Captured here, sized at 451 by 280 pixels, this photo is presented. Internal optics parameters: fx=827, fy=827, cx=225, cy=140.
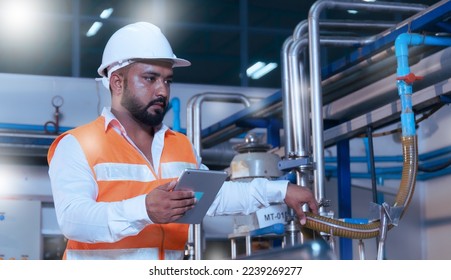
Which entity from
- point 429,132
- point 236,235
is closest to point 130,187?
point 236,235

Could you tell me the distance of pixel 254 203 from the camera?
1995 mm

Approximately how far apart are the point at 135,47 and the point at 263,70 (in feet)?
18.7

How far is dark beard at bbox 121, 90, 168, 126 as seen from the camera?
1929 mm

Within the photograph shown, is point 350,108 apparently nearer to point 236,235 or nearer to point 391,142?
point 236,235

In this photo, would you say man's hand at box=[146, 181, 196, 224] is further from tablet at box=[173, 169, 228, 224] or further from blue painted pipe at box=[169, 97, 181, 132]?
blue painted pipe at box=[169, 97, 181, 132]

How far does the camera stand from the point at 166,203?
1621 millimetres

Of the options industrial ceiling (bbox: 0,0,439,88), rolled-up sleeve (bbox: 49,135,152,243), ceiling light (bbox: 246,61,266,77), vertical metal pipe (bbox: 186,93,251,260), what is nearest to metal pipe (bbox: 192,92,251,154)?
vertical metal pipe (bbox: 186,93,251,260)

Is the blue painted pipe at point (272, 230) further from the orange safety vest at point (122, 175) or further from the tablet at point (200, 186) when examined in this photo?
the tablet at point (200, 186)

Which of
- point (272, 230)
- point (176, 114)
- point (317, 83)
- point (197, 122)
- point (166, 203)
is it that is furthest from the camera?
point (176, 114)

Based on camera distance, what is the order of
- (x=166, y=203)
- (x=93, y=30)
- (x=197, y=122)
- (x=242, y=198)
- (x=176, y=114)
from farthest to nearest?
1. (x=93, y=30)
2. (x=176, y=114)
3. (x=197, y=122)
4. (x=242, y=198)
5. (x=166, y=203)

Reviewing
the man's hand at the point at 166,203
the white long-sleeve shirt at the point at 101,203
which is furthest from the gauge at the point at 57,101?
the man's hand at the point at 166,203

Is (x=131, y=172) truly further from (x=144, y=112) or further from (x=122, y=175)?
(x=144, y=112)

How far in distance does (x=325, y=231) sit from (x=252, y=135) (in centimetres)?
110

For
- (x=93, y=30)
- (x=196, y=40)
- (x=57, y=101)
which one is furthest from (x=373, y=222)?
(x=196, y=40)
